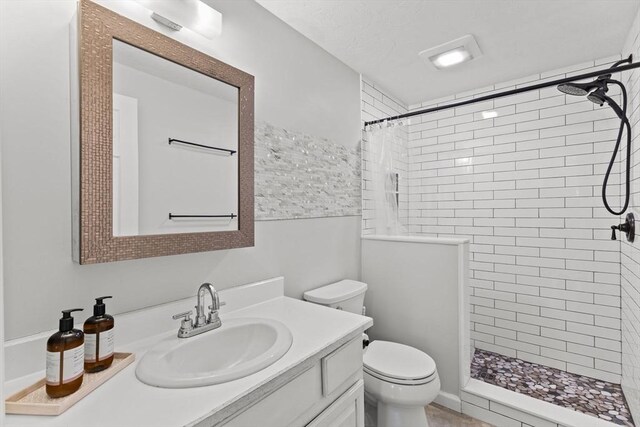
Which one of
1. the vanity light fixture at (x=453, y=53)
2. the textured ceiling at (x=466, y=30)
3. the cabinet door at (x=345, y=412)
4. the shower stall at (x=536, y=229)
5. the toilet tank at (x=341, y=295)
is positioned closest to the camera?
the cabinet door at (x=345, y=412)

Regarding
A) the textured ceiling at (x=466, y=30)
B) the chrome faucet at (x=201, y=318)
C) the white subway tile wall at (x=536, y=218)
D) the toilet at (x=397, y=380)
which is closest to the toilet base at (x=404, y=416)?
the toilet at (x=397, y=380)

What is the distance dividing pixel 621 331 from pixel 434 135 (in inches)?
81.8

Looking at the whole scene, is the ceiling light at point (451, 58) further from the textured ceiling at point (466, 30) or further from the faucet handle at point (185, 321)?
the faucet handle at point (185, 321)

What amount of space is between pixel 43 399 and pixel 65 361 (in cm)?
10

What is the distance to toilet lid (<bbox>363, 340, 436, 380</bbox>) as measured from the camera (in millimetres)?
1658

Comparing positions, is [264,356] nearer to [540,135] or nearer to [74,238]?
[74,238]

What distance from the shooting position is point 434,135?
10.2ft

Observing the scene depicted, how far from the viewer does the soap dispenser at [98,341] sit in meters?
0.92

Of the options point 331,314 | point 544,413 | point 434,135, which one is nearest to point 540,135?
point 434,135

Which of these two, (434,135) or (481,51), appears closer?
(481,51)

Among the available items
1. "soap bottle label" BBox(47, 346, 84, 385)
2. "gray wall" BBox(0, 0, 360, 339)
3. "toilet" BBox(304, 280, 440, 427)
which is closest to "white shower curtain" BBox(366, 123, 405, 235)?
"toilet" BBox(304, 280, 440, 427)

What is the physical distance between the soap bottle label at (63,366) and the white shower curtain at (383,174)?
6.58 feet

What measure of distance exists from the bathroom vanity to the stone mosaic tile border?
47cm

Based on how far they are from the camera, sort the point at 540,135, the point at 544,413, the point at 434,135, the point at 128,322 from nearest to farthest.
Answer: the point at 128,322 < the point at 544,413 < the point at 540,135 < the point at 434,135
